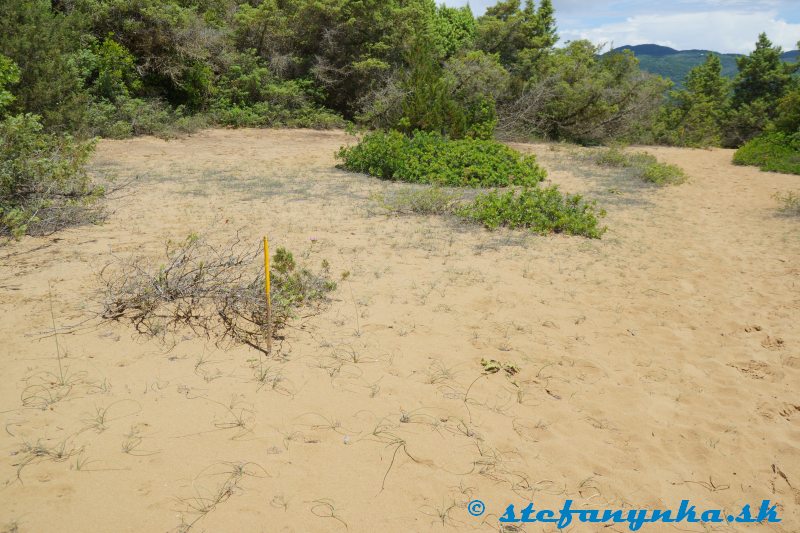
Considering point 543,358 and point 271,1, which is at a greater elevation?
point 271,1

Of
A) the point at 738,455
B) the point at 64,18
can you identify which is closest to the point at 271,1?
the point at 64,18

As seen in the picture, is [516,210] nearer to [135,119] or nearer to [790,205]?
[790,205]

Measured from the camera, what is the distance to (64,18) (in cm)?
1214

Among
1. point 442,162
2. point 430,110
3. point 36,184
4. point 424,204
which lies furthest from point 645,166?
point 36,184

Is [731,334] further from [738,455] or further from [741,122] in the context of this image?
[741,122]

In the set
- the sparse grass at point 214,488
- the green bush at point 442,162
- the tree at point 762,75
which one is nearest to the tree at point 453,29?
the green bush at point 442,162

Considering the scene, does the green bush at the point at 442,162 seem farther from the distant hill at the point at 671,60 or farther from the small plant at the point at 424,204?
the distant hill at the point at 671,60

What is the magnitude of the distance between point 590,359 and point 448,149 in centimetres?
672

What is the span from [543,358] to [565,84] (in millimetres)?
14342

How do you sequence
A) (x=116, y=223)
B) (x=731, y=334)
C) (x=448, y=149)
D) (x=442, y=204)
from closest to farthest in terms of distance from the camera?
(x=731, y=334) → (x=116, y=223) → (x=442, y=204) → (x=448, y=149)

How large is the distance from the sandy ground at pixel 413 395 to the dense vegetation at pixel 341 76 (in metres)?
4.60

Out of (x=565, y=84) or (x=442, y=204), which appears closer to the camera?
(x=442, y=204)

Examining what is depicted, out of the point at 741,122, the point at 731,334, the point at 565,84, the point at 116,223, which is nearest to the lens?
the point at 731,334

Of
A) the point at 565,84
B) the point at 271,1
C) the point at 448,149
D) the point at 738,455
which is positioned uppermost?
the point at 271,1
